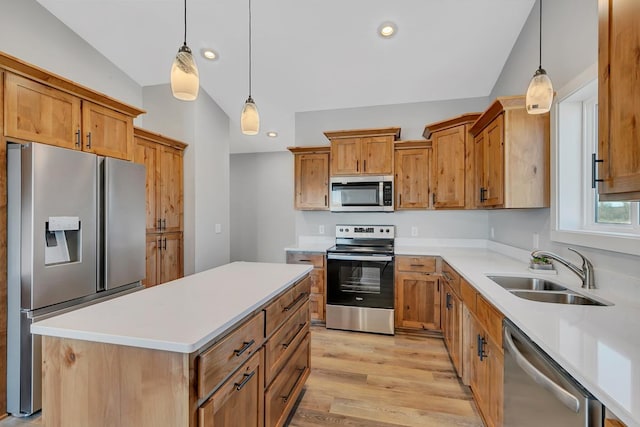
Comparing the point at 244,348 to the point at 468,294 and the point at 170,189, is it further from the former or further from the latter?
the point at 170,189

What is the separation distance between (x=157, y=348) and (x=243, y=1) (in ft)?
9.43

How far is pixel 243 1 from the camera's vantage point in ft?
8.66

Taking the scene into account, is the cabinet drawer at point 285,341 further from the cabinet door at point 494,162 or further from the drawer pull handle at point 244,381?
the cabinet door at point 494,162

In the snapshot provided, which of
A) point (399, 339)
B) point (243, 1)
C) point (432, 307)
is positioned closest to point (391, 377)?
point (399, 339)

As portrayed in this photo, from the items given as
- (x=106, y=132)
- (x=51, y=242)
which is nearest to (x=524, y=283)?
(x=51, y=242)

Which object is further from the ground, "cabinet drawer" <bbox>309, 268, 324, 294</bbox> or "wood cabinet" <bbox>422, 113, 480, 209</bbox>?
"wood cabinet" <bbox>422, 113, 480, 209</bbox>

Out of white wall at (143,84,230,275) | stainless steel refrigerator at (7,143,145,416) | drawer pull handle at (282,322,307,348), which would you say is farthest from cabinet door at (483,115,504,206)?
white wall at (143,84,230,275)

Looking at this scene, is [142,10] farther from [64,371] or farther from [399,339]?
[399,339]

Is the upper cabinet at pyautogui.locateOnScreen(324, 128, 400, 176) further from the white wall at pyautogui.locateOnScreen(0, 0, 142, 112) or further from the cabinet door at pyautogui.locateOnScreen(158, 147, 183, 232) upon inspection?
the white wall at pyautogui.locateOnScreen(0, 0, 142, 112)

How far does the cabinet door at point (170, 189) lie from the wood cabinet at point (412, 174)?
2.68 metres

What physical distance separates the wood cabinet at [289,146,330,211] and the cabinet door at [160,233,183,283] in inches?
60.9

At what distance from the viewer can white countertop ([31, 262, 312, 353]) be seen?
0.98 meters

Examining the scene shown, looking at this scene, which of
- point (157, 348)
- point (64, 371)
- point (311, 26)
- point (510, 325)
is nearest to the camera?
point (157, 348)

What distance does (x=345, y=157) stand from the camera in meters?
3.59
